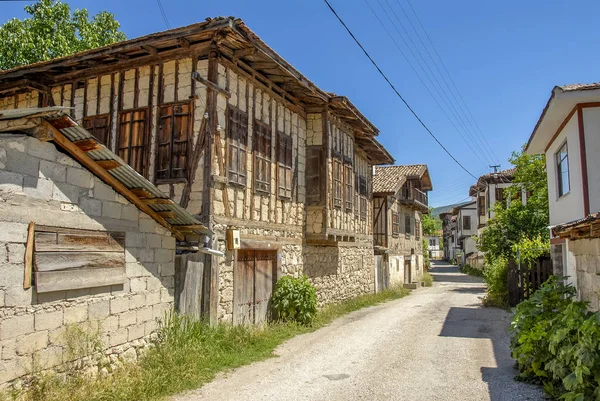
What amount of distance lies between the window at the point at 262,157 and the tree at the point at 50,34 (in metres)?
12.0

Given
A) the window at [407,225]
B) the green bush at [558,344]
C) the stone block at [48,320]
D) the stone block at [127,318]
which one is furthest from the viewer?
the window at [407,225]

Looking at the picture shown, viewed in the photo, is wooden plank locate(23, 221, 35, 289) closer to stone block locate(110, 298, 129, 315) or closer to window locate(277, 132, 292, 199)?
stone block locate(110, 298, 129, 315)

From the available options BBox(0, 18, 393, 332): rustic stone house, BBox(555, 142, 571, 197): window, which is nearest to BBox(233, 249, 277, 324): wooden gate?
BBox(0, 18, 393, 332): rustic stone house

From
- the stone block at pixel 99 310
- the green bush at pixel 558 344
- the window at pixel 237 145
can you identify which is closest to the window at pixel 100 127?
the window at pixel 237 145

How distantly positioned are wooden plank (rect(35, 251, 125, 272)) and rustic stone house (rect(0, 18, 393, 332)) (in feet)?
5.96

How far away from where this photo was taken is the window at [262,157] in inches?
428

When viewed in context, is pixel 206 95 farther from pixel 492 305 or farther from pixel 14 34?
pixel 14 34

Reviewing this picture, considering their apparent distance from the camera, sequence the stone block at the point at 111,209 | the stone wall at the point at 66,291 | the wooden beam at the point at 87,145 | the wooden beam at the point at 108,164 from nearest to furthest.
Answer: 1. the stone wall at the point at 66,291
2. the wooden beam at the point at 87,145
3. the wooden beam at the point at 108,164
4. the stone block at the point at 111,209

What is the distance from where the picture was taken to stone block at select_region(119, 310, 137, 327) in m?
6.85

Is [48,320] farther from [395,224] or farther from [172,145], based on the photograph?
[395,224]

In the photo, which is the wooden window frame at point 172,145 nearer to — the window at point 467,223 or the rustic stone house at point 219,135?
the rustic stone house at point 219,135

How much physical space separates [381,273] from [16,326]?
1828cm

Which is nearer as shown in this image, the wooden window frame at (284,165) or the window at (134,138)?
the window at (134,138)

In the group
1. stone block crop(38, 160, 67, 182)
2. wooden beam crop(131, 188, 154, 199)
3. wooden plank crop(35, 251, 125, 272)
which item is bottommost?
wooden plank crop(35, 251, 125, 272)
